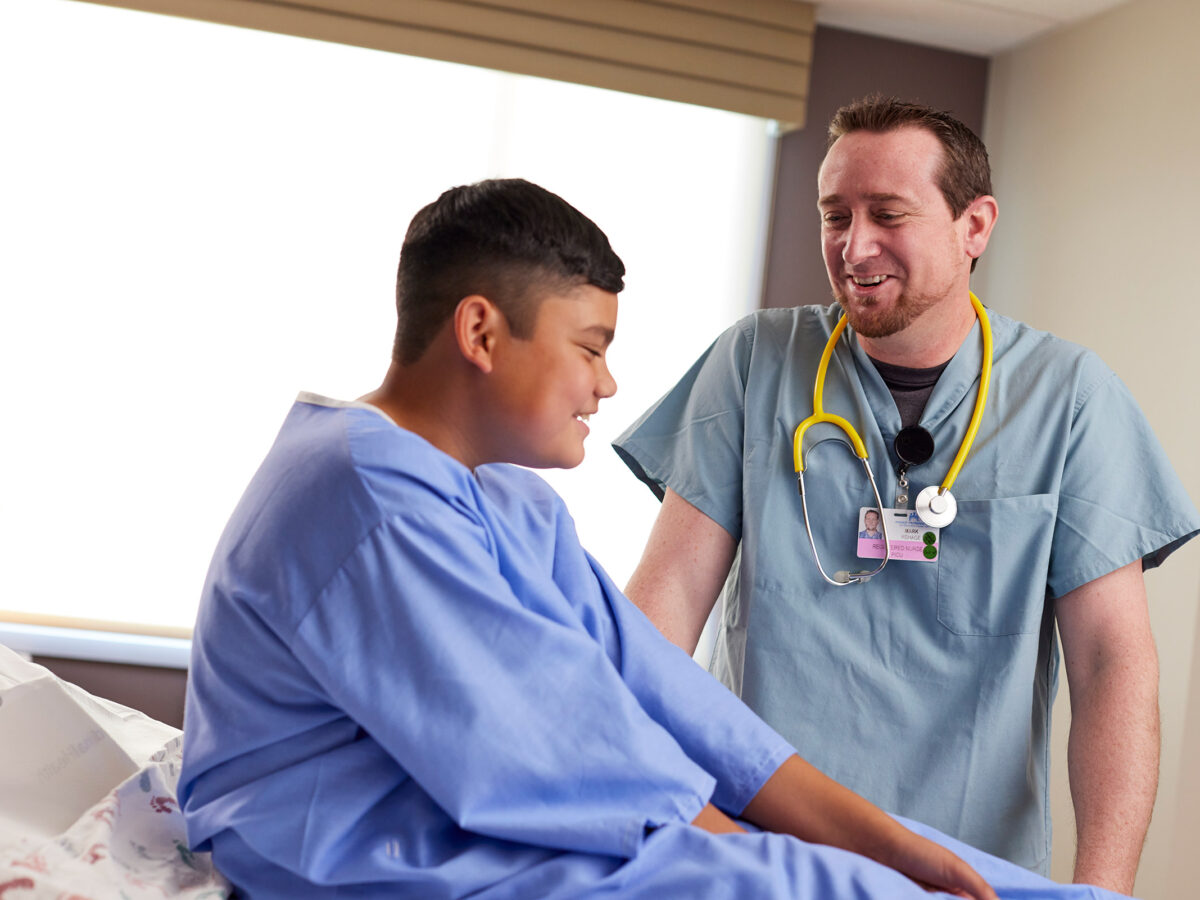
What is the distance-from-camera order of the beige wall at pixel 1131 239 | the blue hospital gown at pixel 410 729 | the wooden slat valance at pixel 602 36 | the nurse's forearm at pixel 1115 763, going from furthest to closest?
the wooden slat valance at pixel 602 36 < the beige wall at pixel 1131 239 < the nurse's forearm at pixel 1115 763 < the blue hospital gown at pixel 410 729

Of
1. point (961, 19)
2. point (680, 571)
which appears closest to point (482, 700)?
point (680, 571)

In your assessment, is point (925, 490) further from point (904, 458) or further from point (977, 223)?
point (977, 223)

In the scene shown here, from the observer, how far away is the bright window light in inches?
116

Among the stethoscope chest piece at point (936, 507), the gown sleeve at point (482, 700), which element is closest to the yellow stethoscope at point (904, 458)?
the stethoscope chest piece at point (936, 507)

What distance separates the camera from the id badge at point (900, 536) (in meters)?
1.50

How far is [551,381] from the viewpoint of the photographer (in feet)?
3.43

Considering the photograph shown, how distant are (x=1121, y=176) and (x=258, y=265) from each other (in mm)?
2235

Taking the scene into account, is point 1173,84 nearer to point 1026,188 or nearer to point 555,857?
point 1026,188

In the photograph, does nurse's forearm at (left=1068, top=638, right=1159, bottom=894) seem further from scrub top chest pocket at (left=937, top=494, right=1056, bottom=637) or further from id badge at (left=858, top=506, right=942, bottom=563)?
id badge at (left=858, top=506, right=942, bottom=563)

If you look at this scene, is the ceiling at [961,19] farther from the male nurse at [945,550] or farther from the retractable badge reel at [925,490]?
the retractable badge reel at [925,490]

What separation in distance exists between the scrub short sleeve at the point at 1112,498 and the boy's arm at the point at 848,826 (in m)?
0.62

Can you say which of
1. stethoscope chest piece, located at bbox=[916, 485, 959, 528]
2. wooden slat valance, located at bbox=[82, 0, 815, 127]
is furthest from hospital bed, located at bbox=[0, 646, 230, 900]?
wooden slat valance, located at bbox=[82, 0, 815, 127]

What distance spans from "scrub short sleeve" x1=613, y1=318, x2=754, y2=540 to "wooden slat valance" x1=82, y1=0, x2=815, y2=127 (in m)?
1.53

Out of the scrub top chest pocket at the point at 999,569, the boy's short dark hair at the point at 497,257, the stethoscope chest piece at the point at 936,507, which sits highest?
the boy's short dark hair at the point at 497,257
